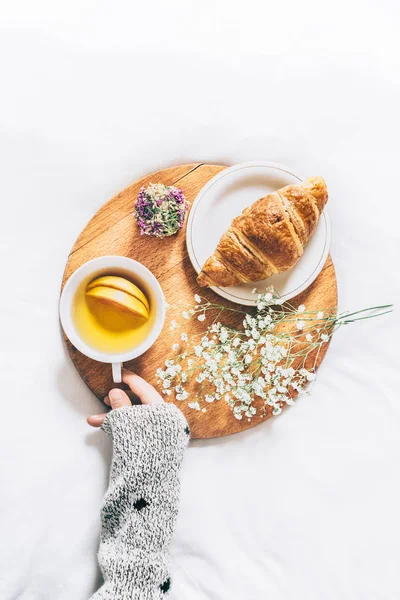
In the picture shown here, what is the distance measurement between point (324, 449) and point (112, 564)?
0.51m

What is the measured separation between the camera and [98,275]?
0.93 meters

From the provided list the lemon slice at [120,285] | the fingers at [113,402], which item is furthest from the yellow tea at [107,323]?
the fingers at [113,402]

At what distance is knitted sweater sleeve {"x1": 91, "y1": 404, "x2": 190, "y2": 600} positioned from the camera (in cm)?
96

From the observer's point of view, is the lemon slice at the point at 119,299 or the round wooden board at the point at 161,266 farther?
the round wooden board at the point at 161,266

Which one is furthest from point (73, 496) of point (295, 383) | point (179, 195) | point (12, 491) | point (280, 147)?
point (280, 147)

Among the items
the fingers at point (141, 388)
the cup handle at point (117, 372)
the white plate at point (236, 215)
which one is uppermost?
the white plate at point (236, 215)

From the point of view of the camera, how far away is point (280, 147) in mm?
1077

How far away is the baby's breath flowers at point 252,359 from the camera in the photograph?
3.18 ft

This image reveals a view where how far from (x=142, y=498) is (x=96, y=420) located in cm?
18

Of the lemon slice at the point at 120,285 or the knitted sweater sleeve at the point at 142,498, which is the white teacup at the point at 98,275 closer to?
the lemon slice at the point at 120,285

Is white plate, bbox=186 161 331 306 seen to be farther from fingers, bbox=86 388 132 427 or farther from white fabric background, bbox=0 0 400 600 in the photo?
fingers, bbox=86 388 132 427

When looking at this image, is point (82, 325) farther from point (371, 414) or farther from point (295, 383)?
point (371, 414)

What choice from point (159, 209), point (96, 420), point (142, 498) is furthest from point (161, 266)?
point (142, 498)

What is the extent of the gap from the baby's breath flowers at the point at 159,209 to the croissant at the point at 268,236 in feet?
0.37
